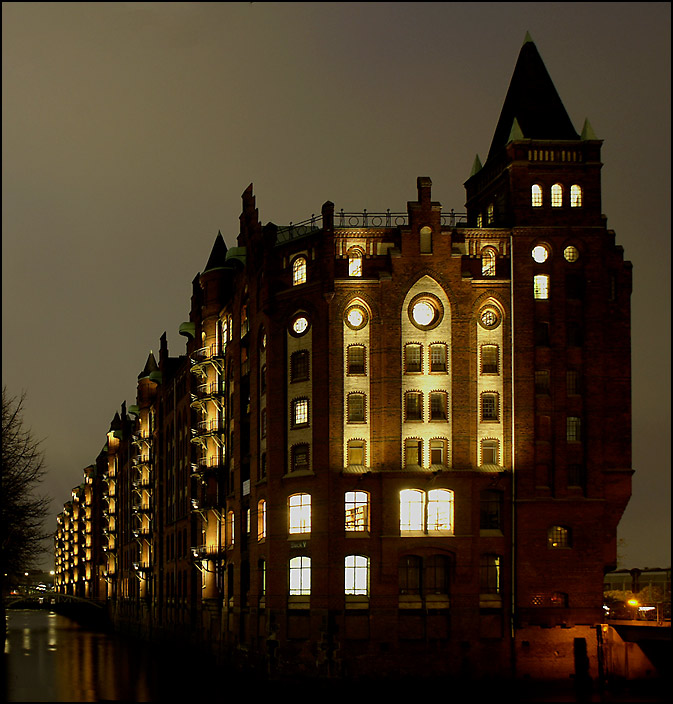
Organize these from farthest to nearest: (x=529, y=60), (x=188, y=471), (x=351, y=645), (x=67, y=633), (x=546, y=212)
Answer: (x=67, y=633), (x=188, y=471), (x=529, y=60), (x=546, y=212), (x=351, y=645)

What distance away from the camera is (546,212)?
63094 mm

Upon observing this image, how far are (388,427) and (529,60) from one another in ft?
82.4

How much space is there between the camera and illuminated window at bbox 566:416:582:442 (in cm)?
6212

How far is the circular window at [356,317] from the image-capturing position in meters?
62.9

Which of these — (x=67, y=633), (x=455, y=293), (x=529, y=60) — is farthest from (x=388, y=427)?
(x=67, y=633)

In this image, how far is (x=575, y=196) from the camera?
63438mm

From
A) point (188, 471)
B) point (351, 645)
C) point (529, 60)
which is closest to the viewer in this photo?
point (351, 645)

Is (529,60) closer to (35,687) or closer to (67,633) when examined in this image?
(35,687)

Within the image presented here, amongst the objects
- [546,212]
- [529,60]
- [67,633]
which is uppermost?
[529,60]

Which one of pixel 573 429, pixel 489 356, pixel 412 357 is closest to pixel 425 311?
pixel 412 357

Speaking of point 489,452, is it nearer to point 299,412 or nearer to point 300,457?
point 300,457

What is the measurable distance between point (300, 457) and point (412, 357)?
8561 mm

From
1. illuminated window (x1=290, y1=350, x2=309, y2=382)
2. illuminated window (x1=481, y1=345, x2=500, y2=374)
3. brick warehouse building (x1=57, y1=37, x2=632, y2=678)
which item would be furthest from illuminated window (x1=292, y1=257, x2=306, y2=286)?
illuminated window (x1=481, y1=345, x2=500, y2=374)

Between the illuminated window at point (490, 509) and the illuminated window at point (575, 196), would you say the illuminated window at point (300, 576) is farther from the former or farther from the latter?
the illuminated window at point (575, 196)
